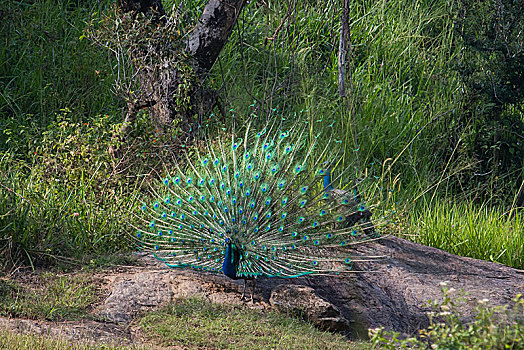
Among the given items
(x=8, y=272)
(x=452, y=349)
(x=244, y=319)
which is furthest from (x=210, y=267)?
(x=452, y=349)

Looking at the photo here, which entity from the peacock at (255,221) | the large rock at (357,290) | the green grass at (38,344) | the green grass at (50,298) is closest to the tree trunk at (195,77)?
the peacock at (255,221)

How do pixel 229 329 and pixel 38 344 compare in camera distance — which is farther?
pixel 229 329

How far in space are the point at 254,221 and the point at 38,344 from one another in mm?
1853

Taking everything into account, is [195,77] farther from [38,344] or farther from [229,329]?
[38,344]

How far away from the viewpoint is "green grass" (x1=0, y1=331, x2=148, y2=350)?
3775mm

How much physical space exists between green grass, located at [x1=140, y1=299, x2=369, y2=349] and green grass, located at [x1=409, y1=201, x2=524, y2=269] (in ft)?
9.62

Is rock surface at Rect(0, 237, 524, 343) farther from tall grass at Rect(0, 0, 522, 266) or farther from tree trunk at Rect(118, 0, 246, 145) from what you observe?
tree trunk at Rect(118, 0, 246, 145)

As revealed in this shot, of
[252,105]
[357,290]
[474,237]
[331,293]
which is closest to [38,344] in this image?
[331,293]

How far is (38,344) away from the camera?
151 inches

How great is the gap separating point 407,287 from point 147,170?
10.1ft

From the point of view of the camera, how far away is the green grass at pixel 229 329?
14.1 ft

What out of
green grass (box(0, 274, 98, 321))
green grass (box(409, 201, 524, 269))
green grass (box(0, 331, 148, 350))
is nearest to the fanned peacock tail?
green grass (box(0, 274, 98, 321))

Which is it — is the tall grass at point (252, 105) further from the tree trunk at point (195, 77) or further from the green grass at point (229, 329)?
the green grass at point (229, 329)

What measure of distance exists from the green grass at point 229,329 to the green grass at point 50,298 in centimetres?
57
